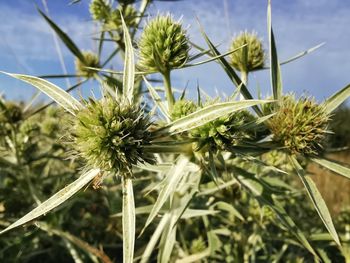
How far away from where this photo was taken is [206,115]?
0.94 metres

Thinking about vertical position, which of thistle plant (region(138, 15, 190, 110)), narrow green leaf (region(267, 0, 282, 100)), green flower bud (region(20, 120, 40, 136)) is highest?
thistle plant (region(138, 15, 190, 110))

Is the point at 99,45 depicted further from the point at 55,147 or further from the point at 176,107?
the point at 176,107

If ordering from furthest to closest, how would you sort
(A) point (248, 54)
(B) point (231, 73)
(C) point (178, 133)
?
(A) point (248, 54)
(B) point (231, 73)
(C) point (178, 133)

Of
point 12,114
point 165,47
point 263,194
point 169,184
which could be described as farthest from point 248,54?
point 12,114

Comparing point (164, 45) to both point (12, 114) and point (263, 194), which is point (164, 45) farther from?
point (12, 114)

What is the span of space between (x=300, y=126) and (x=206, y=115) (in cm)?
45

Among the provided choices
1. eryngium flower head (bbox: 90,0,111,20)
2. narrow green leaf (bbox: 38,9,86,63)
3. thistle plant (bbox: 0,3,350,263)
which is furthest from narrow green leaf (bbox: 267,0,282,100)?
eryngium flower head (bbox: 90,0,111,20)

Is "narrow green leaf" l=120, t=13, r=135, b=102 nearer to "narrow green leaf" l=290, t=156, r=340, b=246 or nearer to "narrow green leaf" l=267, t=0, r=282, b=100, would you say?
"narrow green leaf" l=267, t=0, r=282, b=100

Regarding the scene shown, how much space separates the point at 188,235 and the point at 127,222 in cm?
144

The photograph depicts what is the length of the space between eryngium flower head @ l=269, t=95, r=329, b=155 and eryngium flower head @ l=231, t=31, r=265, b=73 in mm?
370

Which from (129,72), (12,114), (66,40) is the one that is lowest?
(12,114)

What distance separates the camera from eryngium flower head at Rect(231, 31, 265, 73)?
1.63 metres

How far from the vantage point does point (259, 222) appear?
1.98 m

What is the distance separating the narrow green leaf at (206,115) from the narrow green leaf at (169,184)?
5.8 inches
